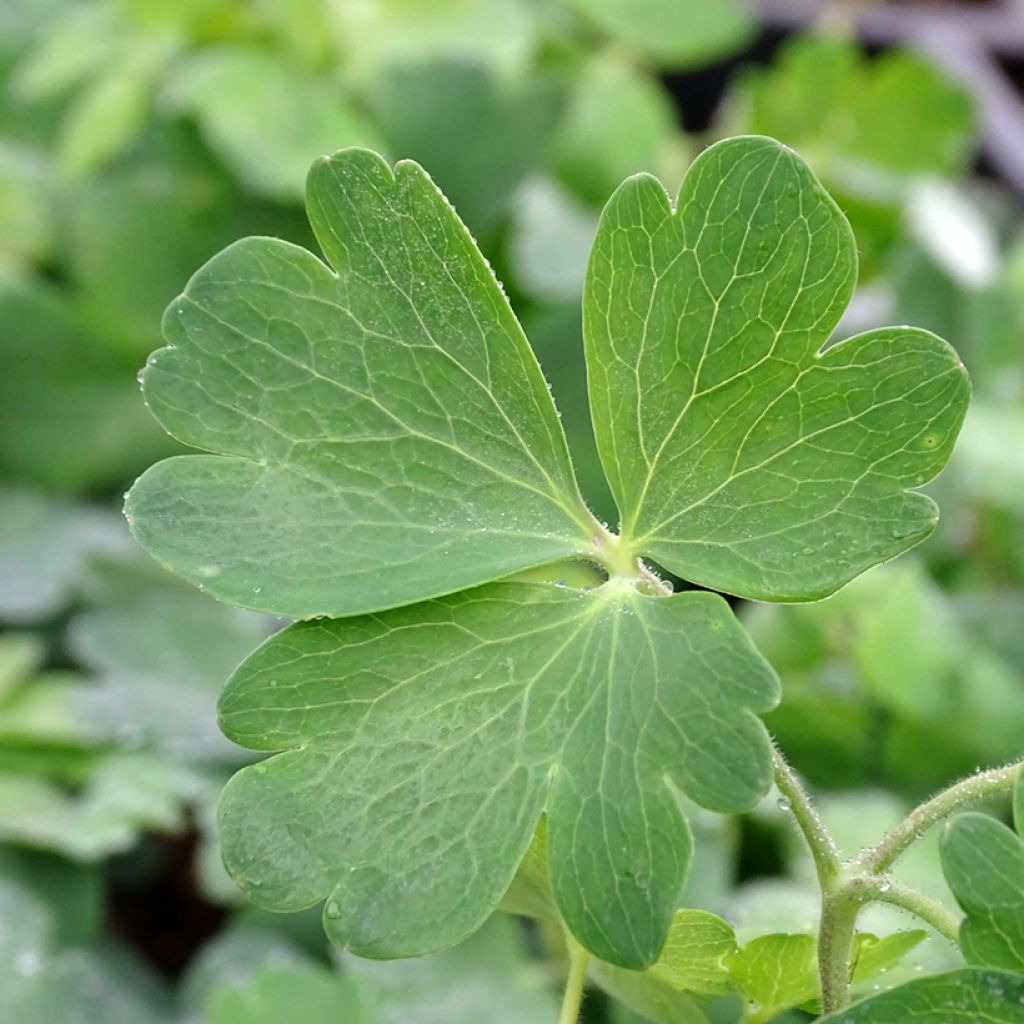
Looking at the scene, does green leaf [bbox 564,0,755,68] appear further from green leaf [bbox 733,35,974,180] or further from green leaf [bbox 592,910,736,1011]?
green leaf [bbox 592,910,736,1011]

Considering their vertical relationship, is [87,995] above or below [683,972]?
below

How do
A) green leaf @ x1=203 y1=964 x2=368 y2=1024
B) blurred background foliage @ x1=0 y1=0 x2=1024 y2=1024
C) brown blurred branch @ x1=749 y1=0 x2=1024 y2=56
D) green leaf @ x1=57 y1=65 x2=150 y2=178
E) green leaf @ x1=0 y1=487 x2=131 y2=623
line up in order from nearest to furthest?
green leaf @ x1=203 y1=964 x2=368 y2=1024 < blurred background foliage @ x1=0 y1=0 x2=1024 y2=1024 < green leaf @ x1=0 y1=487 x2=131 y2=623 < green leaf @ x1=57 y1=65 x2=150 y2=178 < brown blurred branch @ x1=749 y1=0 x2=1024 y2=56

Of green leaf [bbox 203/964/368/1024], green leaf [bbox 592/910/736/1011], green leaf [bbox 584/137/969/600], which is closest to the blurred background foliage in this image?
green leaf [bbox 203/964/368/1024]

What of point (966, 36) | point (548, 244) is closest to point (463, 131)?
point (548, 244)

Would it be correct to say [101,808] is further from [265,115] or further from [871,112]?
[871,112]

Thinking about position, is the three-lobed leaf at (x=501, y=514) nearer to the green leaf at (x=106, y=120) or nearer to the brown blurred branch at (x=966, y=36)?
the green leaf at (x=106, y=120)

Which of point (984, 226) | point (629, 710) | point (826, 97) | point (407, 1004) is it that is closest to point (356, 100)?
point (826, 97)

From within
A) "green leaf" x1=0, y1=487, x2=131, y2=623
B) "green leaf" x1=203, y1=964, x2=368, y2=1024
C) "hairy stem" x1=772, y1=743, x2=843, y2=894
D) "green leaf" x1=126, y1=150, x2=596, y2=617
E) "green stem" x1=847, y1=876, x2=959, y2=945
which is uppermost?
"green leaf" x1=126, y1=150, x2=596, y2=617
